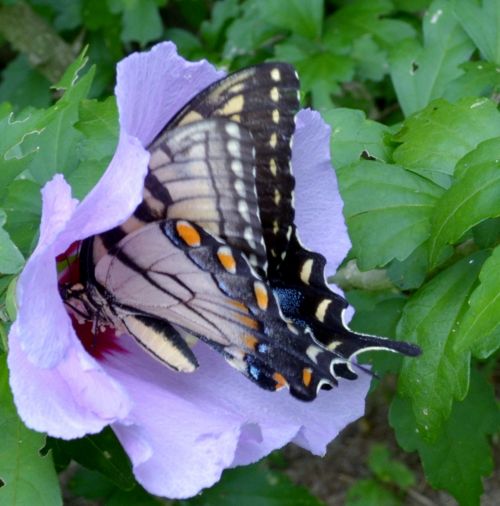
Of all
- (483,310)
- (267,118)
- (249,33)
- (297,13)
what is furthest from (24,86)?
(483,310)

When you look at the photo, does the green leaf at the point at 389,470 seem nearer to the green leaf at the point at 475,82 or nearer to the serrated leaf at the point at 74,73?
→ the green leaf at the point at 475,82

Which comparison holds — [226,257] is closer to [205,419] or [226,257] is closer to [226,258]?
[226,258]

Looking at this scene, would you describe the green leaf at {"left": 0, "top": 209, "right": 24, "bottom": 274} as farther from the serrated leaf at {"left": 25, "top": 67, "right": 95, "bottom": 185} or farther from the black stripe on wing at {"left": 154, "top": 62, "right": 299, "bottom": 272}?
the serrated leaf at {"left": 25, "top": 67, "right": 95, "bottom": 185}

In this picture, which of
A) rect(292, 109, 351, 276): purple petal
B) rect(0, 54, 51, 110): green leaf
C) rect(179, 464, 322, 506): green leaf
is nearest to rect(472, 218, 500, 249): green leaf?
rect(292, 109, 351, 276): purple petal

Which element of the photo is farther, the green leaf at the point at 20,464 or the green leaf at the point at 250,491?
the green leaf at the point at 250,491

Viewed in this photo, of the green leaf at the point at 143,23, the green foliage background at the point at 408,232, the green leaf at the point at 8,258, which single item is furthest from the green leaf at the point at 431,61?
the green leaf at the point at 143,23

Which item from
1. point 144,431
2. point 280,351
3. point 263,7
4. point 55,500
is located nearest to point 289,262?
point 280,351
